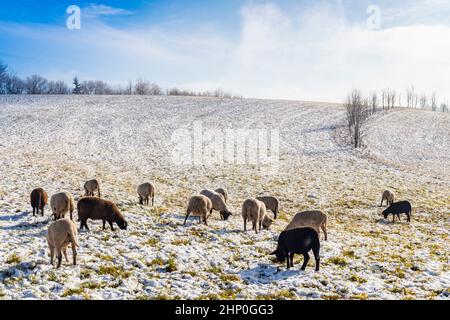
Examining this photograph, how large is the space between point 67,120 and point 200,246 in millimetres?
54479

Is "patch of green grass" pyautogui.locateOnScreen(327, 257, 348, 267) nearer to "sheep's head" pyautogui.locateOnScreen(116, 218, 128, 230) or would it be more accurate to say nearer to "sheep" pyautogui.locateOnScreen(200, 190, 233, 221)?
"sheep" pyautogui.locateOnScreen(200, 190, 233, 221)

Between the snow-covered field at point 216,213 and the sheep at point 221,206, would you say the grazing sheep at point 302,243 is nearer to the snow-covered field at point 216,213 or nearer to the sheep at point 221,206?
the snow-covered field at point 216,213

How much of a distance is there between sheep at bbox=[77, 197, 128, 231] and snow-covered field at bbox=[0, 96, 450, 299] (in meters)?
0.53

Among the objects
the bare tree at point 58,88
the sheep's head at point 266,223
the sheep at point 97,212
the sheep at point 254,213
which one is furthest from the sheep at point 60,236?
the bare tree at point 58,88

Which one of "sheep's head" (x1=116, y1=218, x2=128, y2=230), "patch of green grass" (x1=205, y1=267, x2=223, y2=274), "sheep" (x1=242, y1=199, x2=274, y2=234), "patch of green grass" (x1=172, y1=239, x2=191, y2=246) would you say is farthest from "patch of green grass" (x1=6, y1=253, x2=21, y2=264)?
"sheep" (x1=242, y1=199, x2=274, y2=234)

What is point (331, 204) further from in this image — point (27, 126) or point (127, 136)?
point (27, 126)

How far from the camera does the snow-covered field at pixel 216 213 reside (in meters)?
10.5

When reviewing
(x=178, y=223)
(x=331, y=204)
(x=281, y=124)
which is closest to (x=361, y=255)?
(x=178, y=223)

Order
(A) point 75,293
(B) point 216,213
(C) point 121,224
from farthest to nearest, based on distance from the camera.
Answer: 1. (B) point 216,213
2. (C) point 121,224
3. (A) point 75,293

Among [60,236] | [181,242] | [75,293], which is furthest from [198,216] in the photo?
[75,293]

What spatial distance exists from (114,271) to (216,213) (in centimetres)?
1072

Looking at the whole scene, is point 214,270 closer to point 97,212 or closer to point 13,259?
point 97,212

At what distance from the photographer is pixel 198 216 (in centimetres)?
1897

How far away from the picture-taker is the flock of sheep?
1096 cm
